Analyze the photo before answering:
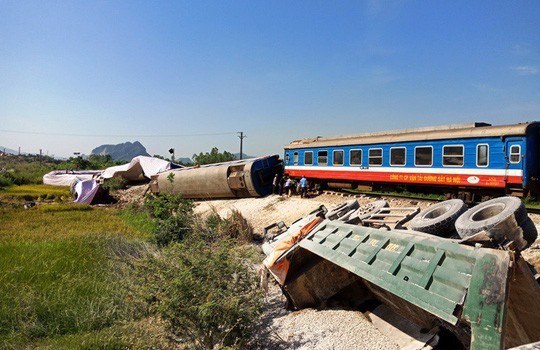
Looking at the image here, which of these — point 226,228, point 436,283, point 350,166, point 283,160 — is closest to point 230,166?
point 283,160

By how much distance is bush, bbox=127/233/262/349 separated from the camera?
448cm

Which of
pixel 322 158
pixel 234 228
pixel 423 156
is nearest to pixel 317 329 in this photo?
pixel 234 228

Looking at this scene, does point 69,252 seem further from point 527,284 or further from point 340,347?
point 527,284

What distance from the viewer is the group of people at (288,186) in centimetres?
1624

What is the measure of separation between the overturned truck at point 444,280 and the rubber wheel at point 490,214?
0.68ft

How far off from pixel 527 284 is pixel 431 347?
52.4 inches

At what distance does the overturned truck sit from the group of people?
34.6ft

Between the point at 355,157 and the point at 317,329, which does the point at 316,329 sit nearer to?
the point at 317,329

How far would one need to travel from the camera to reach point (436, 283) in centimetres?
306

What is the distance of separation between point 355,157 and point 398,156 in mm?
2031

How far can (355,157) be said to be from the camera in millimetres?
14594

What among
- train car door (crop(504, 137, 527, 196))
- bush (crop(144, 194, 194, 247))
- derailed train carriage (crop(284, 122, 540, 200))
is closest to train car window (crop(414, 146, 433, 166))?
derailed train carriage (crop(284, 122, 540, 200))

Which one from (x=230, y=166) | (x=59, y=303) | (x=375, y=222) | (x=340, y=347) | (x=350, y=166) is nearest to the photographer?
(x=340, y=347)

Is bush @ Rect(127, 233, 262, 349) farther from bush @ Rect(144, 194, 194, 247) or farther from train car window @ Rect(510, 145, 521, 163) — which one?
train car window @ Rect(510, 145, 521, 163)
